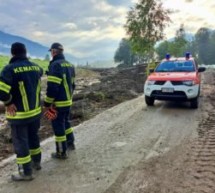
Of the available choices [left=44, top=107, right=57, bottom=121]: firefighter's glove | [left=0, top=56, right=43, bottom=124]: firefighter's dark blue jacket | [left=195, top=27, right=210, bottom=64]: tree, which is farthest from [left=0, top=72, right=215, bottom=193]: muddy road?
[left=195, top=27, right=210, bottom=64]: tree

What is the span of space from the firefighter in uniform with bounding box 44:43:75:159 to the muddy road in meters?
0.43

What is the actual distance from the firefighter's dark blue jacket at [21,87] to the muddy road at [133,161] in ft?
3.59

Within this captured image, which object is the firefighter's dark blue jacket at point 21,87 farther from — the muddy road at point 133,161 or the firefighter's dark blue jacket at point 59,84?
the muddy road at point 133,161

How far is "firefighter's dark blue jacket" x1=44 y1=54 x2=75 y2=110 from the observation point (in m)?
6.37

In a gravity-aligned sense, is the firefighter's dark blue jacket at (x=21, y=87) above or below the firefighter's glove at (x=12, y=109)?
above

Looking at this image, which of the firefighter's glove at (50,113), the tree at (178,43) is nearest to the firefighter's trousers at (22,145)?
the firefighter's glove at (50,113)

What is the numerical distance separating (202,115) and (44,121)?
16.6ft

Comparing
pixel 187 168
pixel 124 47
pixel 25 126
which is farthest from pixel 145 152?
pixel 124 47

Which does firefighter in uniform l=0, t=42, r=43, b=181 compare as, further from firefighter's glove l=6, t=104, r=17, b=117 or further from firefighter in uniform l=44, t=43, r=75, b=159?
firefighter in uniform l=44, t=43, r=75, b=159

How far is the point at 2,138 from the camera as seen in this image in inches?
358

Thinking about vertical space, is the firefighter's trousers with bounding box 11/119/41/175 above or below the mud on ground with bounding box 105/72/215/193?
above

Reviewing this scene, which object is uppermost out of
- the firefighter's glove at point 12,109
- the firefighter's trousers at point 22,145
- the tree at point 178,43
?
the tree at point 178,43

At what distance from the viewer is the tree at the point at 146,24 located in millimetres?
28000

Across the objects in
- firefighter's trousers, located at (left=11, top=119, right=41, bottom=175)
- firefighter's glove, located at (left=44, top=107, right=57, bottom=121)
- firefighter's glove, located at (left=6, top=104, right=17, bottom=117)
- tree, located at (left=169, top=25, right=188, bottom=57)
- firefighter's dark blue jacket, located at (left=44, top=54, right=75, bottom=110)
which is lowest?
firefighter's trousers, located at (left=11, top=119, right=41, bottom=175)
